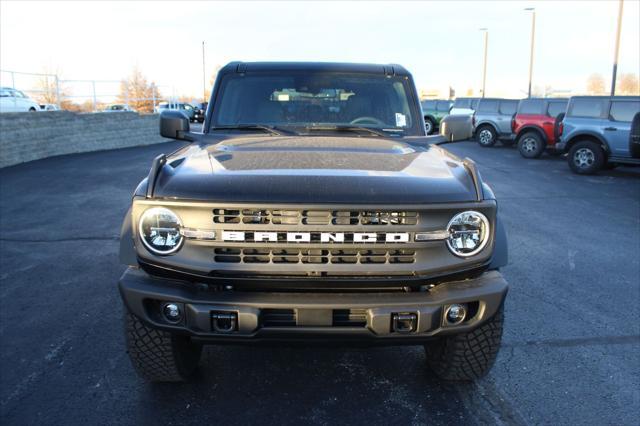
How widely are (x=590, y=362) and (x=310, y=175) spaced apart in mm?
2310

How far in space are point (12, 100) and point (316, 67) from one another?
17082 mm

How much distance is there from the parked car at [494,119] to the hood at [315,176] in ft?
62.8

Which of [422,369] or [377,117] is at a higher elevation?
[377,117]

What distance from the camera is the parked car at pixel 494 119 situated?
69.1 feet

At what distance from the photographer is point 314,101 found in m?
4.12

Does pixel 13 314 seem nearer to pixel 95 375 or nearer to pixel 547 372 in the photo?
pixel 95 375

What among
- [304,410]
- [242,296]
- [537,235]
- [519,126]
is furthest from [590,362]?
[519,126]

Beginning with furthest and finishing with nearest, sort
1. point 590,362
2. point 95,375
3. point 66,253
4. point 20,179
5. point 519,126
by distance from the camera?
point 519,126, point 20,179, point 66,253, point 590,362, point 95,375

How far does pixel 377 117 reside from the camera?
412 centimetres

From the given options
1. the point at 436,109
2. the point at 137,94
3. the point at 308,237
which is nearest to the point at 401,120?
the point at 308,237

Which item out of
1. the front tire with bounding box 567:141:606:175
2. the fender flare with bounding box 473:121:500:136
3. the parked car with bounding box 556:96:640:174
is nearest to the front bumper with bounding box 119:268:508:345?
the parked car with bounding box 556:96:640:174

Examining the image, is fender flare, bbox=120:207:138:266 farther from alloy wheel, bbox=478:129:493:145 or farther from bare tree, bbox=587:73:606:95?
bare tree, bbox=587:73:606:95

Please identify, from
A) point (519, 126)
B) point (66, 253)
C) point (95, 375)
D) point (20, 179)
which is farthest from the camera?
point (519, 126)

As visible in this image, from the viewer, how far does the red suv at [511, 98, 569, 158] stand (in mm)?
17156
